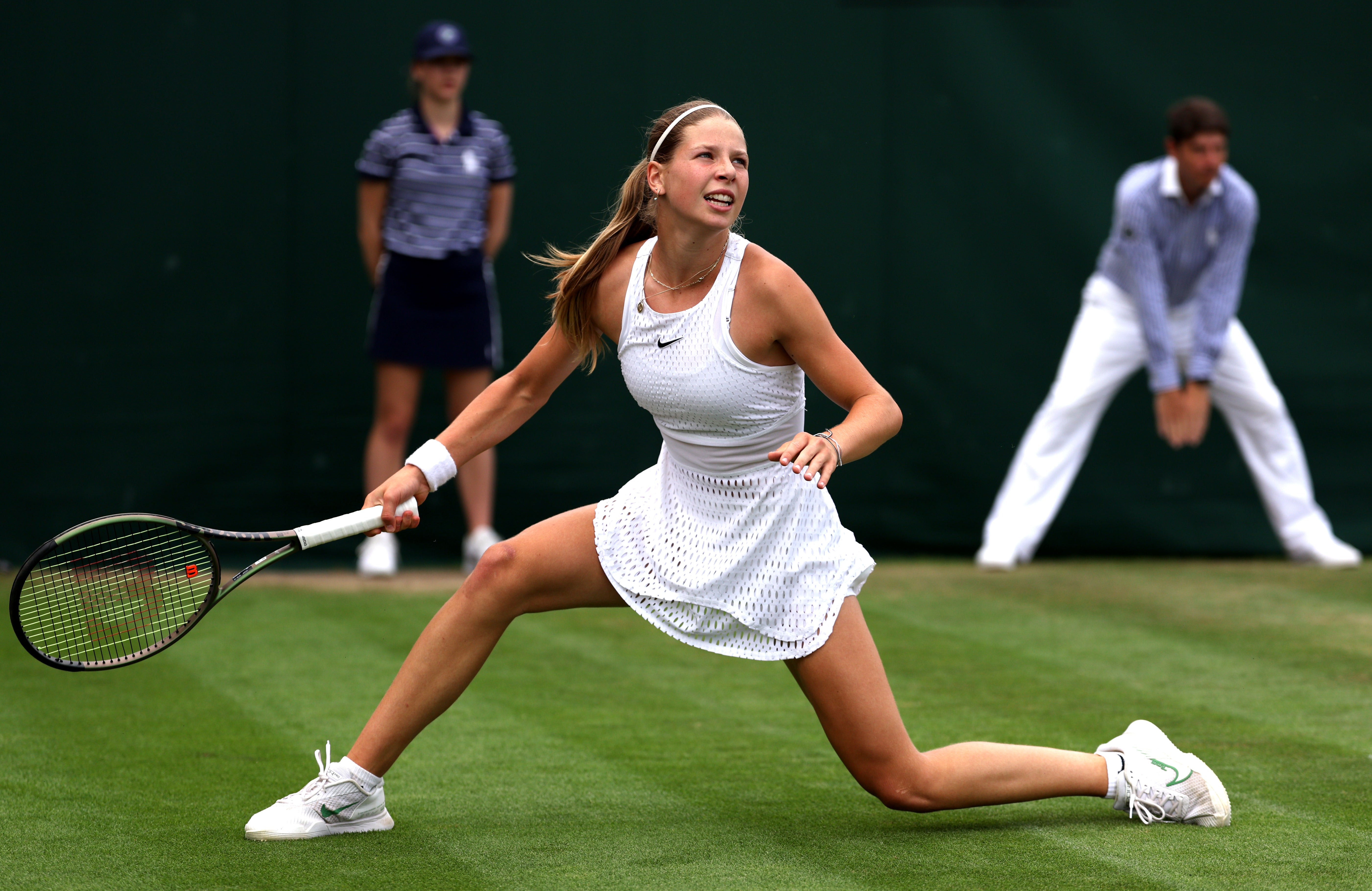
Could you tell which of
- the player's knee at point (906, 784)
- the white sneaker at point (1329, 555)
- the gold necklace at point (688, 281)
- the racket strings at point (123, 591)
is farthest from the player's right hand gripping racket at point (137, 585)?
the white sneaker at point (1329, 555)

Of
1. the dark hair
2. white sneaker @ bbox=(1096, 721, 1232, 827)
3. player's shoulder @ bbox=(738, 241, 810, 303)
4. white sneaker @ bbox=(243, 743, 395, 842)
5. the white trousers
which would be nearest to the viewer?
player's shoulder @ bbox=(738, 241, 810, 303)

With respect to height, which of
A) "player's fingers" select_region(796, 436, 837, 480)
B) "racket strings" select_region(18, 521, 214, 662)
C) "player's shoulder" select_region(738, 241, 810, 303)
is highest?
"player's shoulder" select_region(738, 241, 810, 303)

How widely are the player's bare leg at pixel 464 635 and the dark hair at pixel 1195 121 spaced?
4.11 metres

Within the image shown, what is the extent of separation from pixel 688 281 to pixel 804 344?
29 cm

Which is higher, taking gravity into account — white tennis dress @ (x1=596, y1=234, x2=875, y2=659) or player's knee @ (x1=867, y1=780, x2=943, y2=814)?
white tennis dress @ (x1=596, y1=234, x2=875, y2=659)

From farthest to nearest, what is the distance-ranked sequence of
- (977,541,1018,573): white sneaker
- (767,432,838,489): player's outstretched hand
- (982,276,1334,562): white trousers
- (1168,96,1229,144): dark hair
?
(977,541,1018,573): white sneaker
(982,276,1334,562): white trousers
(1168,96,1229,144): dark hair
(767,432,838,489): player's outstretched hand

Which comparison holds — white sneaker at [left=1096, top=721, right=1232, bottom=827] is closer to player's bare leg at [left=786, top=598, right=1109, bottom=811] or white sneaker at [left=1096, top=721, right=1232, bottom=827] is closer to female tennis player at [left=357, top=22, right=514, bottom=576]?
player's bare leg at [left=786, top=598, right=1109, bottom=811]

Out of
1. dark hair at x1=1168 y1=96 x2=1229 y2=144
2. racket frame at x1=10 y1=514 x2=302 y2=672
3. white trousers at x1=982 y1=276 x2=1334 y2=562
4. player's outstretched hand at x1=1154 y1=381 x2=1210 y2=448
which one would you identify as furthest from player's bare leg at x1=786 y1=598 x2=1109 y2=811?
dark hair at x1=1168 y1=96 x2=1229 y2=144

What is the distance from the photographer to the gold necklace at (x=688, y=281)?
3342 mm

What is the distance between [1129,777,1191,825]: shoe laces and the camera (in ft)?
11.3

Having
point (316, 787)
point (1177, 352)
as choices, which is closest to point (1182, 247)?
point (1177, 352)

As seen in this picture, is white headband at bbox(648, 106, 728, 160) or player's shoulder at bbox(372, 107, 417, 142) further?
player's shoulder at bbox(372, 107, 417, 142)

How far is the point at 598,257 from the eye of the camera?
348cm

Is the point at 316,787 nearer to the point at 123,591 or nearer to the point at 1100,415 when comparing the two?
the point at 123,591
